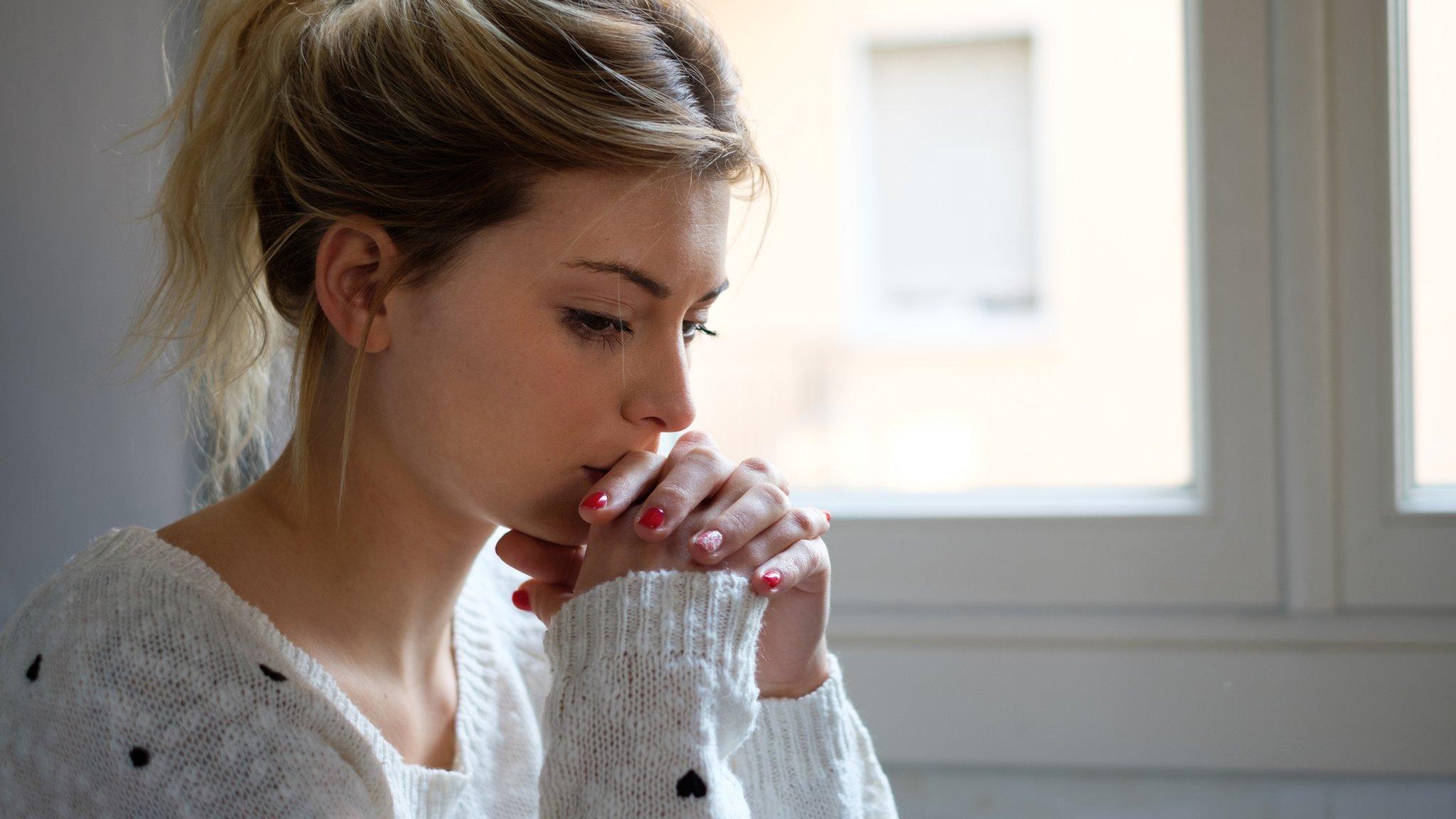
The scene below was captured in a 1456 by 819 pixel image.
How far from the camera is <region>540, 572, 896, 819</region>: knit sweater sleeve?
67 cm

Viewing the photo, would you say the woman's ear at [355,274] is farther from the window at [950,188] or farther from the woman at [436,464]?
the window at [950,188]

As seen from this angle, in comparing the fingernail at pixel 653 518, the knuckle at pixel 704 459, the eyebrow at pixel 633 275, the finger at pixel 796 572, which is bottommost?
the finger at pixel 796 572

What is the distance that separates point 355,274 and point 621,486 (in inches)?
10.1

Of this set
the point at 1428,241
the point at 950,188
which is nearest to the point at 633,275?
the point at 1428,241

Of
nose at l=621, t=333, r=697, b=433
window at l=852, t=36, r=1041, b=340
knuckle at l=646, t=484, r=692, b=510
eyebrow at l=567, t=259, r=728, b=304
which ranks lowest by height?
knuckle at l=646, t=484, r=692, b=510

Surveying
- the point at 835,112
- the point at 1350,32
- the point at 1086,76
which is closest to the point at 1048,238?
the point at 835,112

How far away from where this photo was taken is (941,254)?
3.42m

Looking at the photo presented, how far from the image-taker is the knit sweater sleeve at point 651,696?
675 millimetres

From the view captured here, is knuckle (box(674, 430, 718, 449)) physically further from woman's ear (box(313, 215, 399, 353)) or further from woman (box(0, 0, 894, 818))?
woman's ear (box(313, 215, 399, 353))

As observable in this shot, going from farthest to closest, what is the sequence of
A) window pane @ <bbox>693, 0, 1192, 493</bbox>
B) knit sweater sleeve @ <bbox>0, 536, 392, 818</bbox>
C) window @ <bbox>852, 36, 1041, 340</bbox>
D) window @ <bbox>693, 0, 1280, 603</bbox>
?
window @ <bbox>852, 36, 1041, 340</bbox> → window pane @ <bbox>693, 0, 1192, 493</bbox> → window @ <bbox>693, 0, 1280, 603</bbox> → knit sweater sleeve @ <bbox>0, 536, 392, 818</bbox>

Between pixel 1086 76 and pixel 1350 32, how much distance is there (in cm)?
132

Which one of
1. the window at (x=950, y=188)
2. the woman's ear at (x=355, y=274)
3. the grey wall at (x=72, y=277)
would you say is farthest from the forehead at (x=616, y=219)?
the window at (x=950, y=188)

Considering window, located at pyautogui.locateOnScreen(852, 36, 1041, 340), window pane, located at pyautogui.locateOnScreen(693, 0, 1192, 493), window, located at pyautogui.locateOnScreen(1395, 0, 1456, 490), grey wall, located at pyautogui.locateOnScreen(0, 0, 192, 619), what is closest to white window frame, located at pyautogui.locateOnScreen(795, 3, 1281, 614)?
window, located at pyautogui.locateOnScreen(1395, 0, 1456, 490)

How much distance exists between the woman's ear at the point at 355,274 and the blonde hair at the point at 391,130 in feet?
0.04
